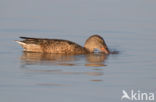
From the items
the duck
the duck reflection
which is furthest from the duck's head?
the duck reflection

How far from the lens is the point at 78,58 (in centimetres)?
1608

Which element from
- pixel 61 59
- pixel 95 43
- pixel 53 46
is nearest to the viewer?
pixel 61 59

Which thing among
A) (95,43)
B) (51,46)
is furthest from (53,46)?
(95,43)

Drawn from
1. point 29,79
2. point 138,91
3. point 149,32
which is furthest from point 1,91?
point 149,32

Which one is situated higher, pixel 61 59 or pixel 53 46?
pixel 53 46

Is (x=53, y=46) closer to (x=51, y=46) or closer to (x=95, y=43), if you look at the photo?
(x=51, y=46)

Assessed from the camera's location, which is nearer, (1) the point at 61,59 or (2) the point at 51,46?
(1) the point at 61,59

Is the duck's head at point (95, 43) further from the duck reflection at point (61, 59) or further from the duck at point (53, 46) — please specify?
the duck reflection at point (61, 59)

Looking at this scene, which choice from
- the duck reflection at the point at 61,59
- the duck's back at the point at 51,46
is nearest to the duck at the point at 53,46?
Result: the duck's back at the point at 51,46

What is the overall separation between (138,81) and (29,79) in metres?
2.01

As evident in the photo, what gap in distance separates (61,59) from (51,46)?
1.25 m

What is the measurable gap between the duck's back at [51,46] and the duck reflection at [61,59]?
0.90ft

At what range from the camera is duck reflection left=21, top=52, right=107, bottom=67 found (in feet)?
49.0

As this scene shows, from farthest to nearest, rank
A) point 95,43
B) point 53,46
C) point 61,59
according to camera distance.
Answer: point 95,43 < point 53,46 < point 61,59
